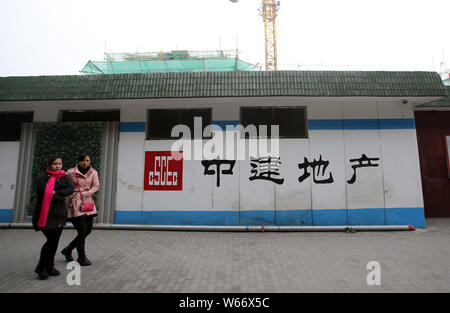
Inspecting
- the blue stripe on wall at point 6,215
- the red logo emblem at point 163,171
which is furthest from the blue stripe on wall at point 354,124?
the blue stripe on wall at point 6,215

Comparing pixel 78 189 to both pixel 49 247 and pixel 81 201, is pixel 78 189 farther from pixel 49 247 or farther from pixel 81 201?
pixel 49 247

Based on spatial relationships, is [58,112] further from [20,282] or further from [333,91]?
[333,91]

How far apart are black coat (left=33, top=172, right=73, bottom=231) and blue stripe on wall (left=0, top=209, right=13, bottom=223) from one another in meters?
5.17

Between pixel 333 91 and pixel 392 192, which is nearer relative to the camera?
pixel 333 91

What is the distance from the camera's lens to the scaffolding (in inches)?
666

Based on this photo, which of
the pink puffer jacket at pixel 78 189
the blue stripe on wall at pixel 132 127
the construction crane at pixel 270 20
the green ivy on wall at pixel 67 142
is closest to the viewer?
the pink puffer jacket at pixel 78 189

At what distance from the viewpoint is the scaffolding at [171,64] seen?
16906mm

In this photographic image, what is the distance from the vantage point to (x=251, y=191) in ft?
21.6

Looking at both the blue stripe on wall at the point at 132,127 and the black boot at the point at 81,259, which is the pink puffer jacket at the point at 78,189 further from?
the blue stripe on wall at the point at 132,127

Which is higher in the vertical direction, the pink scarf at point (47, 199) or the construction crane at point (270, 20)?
the construction crane at point (270, 20)

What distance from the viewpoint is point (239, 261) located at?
4184mm

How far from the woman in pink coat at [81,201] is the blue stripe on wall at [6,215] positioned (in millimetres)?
4658
